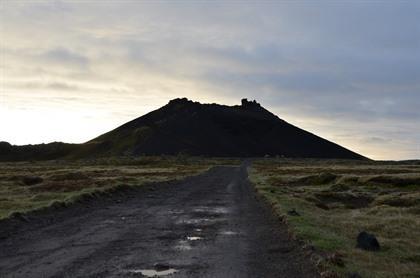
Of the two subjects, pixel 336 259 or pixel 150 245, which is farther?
pixel 150 245

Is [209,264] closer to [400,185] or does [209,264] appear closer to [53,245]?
[53,245]

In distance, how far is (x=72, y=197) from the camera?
35.3m

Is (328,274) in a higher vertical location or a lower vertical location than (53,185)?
lower

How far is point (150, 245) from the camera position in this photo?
1911cm

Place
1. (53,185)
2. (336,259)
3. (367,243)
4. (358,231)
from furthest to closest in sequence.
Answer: (53,185) < (358,231) < (367,243) < (336,259)

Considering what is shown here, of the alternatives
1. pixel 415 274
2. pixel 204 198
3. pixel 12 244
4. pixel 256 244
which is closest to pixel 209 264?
pixel 256 244

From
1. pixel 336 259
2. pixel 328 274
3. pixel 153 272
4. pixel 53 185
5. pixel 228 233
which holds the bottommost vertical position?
pixel 153 272

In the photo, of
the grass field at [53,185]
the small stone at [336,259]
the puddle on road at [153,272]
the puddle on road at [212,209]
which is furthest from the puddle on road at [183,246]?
the puddle on road at [212,209]

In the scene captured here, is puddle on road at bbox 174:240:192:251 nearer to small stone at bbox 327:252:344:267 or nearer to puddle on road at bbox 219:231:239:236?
puddle on road at bbox 219:231:239:236

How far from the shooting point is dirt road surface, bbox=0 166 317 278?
47.9 feet

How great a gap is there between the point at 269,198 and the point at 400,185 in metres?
29.6

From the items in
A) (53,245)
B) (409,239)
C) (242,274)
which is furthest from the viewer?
(409,239)

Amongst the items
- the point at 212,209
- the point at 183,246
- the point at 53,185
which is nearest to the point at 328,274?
the point at 183,246

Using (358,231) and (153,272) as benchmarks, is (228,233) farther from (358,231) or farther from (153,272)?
(153,272)
